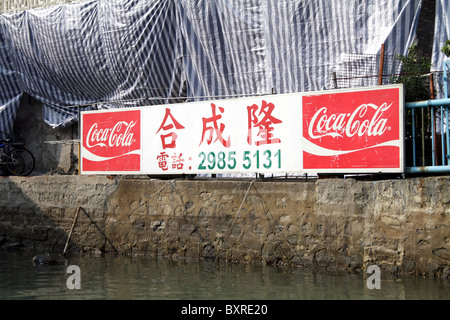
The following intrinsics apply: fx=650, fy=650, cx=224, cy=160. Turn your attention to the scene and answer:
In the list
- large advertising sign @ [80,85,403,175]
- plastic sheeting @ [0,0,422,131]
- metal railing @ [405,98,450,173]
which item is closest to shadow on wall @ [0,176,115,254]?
large advertising sign @ [80,85,403,175]

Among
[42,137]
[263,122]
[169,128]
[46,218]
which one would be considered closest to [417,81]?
[263,122]

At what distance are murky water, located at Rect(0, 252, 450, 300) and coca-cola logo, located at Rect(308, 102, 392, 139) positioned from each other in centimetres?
189

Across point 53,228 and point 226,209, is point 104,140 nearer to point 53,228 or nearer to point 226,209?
point 53,228

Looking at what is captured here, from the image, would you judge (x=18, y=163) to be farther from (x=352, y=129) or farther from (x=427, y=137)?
(x=427, y=137)

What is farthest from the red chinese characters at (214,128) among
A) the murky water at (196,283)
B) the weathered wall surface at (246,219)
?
the murky water at (196,283)

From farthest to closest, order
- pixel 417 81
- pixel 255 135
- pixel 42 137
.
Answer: pixel 42 137
pixel 255 135
pixel 417 81

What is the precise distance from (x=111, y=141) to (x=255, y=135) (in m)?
2.72

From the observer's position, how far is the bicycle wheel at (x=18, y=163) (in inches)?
531

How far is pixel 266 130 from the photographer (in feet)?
31.1

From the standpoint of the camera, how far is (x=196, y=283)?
8391 mm

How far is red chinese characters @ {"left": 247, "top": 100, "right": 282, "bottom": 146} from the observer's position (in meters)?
9.45

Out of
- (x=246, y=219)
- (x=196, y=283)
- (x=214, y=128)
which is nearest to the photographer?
(x=196, y=283)

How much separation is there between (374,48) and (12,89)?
8.50 metres

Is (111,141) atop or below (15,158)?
atop
